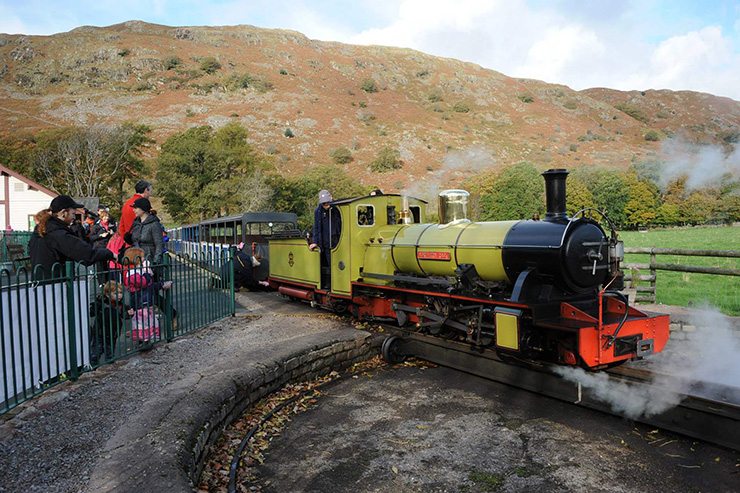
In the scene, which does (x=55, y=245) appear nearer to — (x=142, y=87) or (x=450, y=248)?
(x=450, y=248)

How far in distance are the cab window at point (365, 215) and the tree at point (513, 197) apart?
3761 cm

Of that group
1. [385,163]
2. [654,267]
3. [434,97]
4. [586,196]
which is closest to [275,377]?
[654,267]

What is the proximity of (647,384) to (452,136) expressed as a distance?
80.7m

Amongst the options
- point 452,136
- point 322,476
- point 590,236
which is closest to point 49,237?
point 322,476

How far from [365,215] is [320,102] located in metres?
85.0

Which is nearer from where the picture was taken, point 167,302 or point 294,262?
point 167,302

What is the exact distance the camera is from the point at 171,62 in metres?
98.6

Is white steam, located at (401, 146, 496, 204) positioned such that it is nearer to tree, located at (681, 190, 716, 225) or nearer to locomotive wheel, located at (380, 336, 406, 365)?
tree, located at (681, 190, 716, 225)

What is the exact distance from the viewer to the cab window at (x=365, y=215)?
923 cm

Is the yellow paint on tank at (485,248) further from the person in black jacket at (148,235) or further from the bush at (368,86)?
the bush at (368,86)

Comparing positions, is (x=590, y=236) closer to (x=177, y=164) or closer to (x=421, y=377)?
(x=421, y=377)

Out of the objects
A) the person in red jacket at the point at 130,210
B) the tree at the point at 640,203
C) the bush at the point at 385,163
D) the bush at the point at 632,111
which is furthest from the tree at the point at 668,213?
the bush at the point at 632,111

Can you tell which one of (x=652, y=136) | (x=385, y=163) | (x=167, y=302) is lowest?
(x=167, y=302)

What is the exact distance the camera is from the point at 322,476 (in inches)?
174
